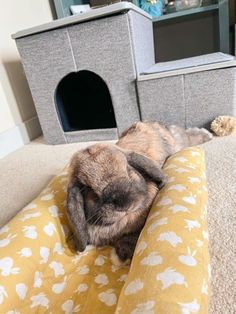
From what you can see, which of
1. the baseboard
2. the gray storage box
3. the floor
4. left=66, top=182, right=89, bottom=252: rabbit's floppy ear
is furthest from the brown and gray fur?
the baseboard

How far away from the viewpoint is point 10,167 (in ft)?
5.23

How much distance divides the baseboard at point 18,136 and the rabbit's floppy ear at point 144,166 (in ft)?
4.20

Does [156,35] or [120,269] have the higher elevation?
[156,35]

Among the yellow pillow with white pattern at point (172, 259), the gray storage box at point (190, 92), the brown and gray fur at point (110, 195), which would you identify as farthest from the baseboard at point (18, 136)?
the yellow pillow with white pattern at point (172, 259)

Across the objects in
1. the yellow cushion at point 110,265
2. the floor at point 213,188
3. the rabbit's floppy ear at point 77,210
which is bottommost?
the floor at point 213,188

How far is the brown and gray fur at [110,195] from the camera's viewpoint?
2.19 feet

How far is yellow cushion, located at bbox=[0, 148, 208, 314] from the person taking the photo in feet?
1.72

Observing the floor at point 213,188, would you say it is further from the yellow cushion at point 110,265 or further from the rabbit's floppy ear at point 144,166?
the rabbit's floppy ear at point 144,166

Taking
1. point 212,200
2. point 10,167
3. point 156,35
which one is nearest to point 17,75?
point 10,167

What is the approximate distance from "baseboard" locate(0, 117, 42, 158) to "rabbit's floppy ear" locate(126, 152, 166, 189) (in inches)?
50.4

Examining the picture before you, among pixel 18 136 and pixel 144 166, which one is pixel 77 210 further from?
pixel 18 136

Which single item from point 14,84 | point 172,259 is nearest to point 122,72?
point 14,84

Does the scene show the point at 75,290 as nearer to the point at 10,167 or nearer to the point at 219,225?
the point at 219,225

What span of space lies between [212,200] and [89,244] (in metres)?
0.46
